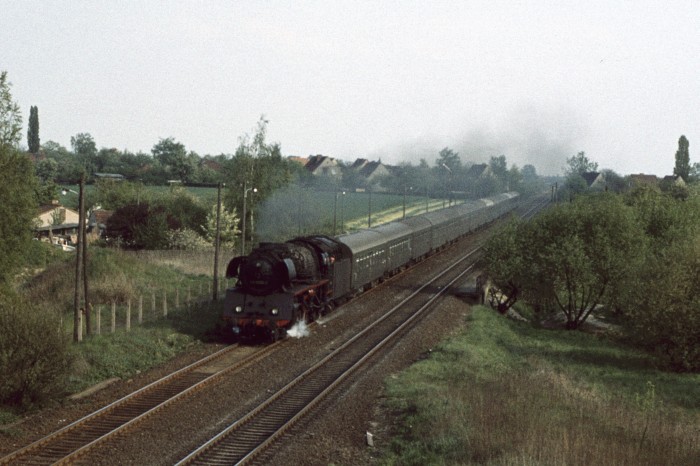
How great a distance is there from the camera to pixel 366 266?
119ft

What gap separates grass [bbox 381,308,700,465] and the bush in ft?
28.8

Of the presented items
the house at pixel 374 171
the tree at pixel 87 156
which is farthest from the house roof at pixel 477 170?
the tree at pixel 87 156

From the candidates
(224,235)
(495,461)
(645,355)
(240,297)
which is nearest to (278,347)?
(240,297)

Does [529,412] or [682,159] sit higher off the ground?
[682,159]

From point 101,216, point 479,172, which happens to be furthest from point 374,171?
point 101,216

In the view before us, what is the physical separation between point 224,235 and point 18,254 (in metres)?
29.8

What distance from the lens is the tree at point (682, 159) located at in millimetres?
150875

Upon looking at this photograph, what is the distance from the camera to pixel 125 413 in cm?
1728

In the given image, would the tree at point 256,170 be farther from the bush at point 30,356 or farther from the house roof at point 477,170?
the house roof at point 477,170

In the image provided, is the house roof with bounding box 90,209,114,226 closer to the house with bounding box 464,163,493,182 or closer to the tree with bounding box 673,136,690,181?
the house with bounding box 464,163,493,182

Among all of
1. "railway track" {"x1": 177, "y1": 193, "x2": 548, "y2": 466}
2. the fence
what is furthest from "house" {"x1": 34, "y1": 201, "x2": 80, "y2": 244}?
"railway track" {"x1": 177, "y1": 193, "x2": 548, "y2": 466}

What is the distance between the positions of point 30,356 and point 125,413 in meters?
2.86

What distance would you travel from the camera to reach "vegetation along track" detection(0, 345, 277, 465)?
565 inches

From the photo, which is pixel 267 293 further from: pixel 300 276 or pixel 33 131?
pixel 33 131
